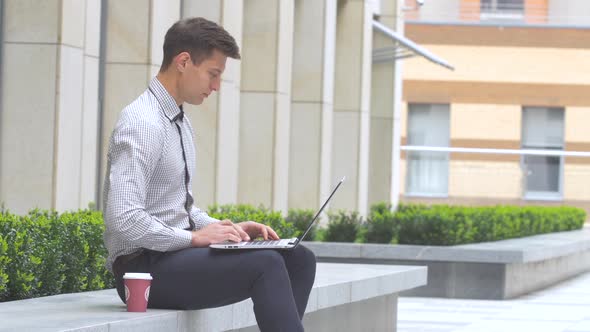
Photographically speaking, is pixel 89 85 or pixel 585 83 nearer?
pixel 89 85

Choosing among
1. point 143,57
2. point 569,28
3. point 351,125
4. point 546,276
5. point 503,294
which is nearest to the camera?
point 143,57

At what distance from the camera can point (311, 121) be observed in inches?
778

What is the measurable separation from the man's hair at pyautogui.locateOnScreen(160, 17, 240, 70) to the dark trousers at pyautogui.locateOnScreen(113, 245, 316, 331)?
849 mm

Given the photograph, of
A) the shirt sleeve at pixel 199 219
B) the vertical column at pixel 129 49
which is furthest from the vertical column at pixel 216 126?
the shirt sleeve at pixel 199 219

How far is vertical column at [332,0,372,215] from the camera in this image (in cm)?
2239

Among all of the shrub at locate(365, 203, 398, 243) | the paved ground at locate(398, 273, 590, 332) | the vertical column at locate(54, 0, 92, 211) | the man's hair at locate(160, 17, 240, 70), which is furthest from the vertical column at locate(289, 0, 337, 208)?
the man's hair at locate(160, 17, 240, 70)

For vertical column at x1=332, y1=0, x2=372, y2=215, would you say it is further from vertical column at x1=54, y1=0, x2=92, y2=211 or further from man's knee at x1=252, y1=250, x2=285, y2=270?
man's knee at x1=252, y1=250, x2=285, y2=270

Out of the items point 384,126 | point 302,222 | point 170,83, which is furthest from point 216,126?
point 384,126

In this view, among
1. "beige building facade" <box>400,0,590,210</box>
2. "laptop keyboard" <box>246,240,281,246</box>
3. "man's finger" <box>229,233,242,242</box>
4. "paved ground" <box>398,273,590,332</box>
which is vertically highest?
"beige building facade" <box>400,0,590,210</box>

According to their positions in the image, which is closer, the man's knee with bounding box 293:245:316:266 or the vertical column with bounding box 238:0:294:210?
the man's knee with bounding box 293:245:316:266

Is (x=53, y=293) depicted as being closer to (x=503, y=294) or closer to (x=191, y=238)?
(x=191, y=238)

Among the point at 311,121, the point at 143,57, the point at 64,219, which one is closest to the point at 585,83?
the point at 311,121

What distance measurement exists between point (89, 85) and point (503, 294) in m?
5.95

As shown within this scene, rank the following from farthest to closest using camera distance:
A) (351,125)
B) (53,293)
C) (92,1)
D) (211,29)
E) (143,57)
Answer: (351,125)
(143,57)
(92,1)
(53,293)
(211,29)
